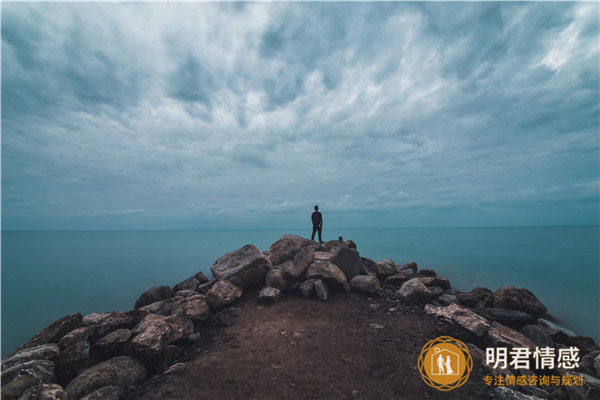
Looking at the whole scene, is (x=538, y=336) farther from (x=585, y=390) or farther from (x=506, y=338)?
(x=585, y=390)

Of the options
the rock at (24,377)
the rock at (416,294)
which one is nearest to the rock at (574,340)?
the rock at (416,294)

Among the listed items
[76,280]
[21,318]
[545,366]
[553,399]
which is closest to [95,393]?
[553,399]

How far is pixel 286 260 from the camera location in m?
12.0

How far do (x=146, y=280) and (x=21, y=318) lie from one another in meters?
8.54

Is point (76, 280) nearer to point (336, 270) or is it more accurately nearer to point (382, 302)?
point (336, 270)

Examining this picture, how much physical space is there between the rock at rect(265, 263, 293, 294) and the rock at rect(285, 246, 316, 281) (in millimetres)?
307

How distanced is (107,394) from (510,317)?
37.9 feet

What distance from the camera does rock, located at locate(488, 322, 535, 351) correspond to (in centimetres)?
658

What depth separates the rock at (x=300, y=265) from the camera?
9875 mm

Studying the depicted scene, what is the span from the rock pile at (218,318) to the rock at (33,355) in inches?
0.8

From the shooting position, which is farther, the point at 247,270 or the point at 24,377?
the point at 247,270

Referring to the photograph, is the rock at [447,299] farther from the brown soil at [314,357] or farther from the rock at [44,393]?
the rock at [44,393]

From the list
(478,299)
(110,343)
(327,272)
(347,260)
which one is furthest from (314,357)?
(478,299)

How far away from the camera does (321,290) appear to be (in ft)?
30.5
